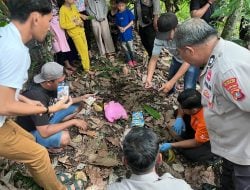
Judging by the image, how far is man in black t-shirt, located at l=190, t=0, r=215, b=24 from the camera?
6090mm

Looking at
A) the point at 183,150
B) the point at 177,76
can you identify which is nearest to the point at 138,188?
the point at 183,150

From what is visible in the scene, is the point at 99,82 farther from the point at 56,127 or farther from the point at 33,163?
the point at 33,163

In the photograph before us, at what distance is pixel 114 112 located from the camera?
526 centimetres

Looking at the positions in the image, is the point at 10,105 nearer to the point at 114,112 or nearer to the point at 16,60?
the point at 16,60

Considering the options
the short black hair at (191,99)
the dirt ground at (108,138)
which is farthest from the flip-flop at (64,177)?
the short black hair at (191,99)

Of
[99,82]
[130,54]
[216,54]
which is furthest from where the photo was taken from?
[130,54]

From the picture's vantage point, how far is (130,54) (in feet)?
23.0

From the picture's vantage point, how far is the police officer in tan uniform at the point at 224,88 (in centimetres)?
266

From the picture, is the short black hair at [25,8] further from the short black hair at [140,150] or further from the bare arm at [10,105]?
the short black hair at [140,150]

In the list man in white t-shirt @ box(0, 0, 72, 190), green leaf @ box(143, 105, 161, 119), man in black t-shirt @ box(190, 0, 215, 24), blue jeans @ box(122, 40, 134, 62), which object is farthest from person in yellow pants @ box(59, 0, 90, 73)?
man in white t-shirt @ box(0, 0, 72, 190)

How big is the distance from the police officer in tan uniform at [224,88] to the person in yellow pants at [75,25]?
12.4ft

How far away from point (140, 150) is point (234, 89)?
868 mm

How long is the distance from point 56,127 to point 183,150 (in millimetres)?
1723

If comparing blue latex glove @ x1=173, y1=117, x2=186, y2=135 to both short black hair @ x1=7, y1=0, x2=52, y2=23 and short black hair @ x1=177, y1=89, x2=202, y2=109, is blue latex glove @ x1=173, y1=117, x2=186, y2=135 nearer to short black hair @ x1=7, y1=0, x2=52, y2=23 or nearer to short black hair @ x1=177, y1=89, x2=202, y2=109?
short black hair @ x1=177, y1=89, x2=202, y2=109
